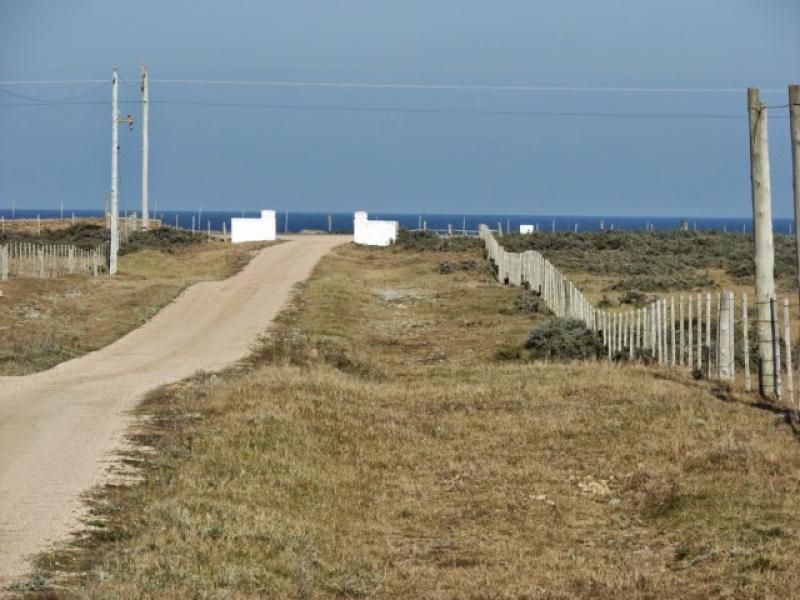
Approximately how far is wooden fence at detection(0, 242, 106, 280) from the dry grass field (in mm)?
20921

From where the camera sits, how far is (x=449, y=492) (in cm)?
1280

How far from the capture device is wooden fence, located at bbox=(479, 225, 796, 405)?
17.7 meters

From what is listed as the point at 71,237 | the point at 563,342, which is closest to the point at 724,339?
the point at 563,342

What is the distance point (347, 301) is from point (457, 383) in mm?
15856

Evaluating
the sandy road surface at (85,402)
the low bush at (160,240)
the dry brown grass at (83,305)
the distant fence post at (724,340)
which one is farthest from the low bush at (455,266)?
the distant fence post at (724,340)

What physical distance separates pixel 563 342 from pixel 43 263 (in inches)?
904

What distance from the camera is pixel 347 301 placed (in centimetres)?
3506

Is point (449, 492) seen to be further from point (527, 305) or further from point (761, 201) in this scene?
point (527, 305)

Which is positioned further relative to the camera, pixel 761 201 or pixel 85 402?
pixel 761 201

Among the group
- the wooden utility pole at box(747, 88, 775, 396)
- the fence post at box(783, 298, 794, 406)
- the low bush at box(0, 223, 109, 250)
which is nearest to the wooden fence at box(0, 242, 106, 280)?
the low bush at box(0, 223, 109, 250)

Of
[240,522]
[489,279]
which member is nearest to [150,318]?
[489,279]

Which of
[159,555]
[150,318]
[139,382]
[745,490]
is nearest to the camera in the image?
[159,555]

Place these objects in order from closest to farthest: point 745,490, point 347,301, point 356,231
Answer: point 745,490 < point 347,301 < point 356,231

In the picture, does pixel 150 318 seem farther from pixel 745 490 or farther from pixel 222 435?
pixel 745 490
